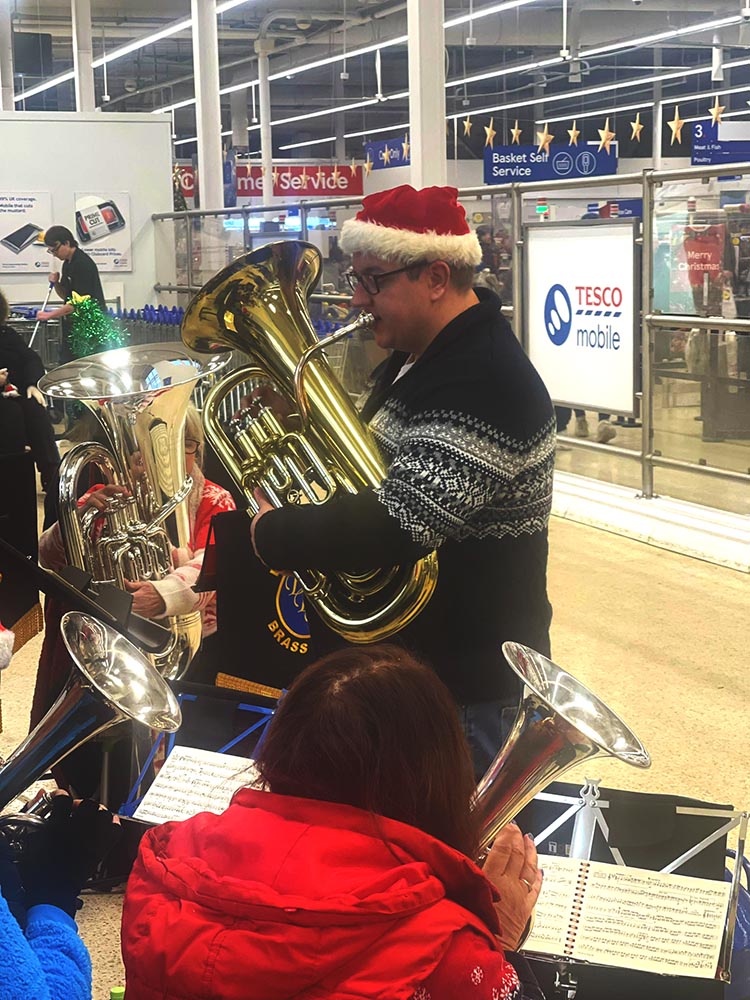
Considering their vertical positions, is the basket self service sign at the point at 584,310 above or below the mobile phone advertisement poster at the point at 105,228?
below

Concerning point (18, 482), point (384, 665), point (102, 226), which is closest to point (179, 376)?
point (18, 482)

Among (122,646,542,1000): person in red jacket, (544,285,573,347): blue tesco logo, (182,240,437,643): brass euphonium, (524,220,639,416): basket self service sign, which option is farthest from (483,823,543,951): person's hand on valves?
(544,285,573,347): blue tesco logo

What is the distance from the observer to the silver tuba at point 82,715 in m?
1.58

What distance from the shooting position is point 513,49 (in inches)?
806

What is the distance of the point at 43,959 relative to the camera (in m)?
1.40

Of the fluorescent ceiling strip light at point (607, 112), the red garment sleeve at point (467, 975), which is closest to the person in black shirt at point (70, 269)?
the red garment sleeve at point (467, 975)

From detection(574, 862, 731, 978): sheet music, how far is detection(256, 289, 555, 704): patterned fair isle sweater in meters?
0.40

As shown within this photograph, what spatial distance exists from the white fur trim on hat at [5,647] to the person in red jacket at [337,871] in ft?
1.47

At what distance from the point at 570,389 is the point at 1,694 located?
4.07 meters

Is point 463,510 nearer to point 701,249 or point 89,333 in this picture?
point 701,249

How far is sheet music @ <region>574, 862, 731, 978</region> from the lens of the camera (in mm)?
1809

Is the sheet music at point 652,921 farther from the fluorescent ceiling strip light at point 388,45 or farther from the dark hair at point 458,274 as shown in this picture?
the fluorescent ceiling strip light at point 388,45

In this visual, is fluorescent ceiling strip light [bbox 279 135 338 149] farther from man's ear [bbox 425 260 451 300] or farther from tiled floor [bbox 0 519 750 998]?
man's ear [bbox 425 260 451 300]

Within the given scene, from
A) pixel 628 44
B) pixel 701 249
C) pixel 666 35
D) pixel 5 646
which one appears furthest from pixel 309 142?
pixel 5 646
